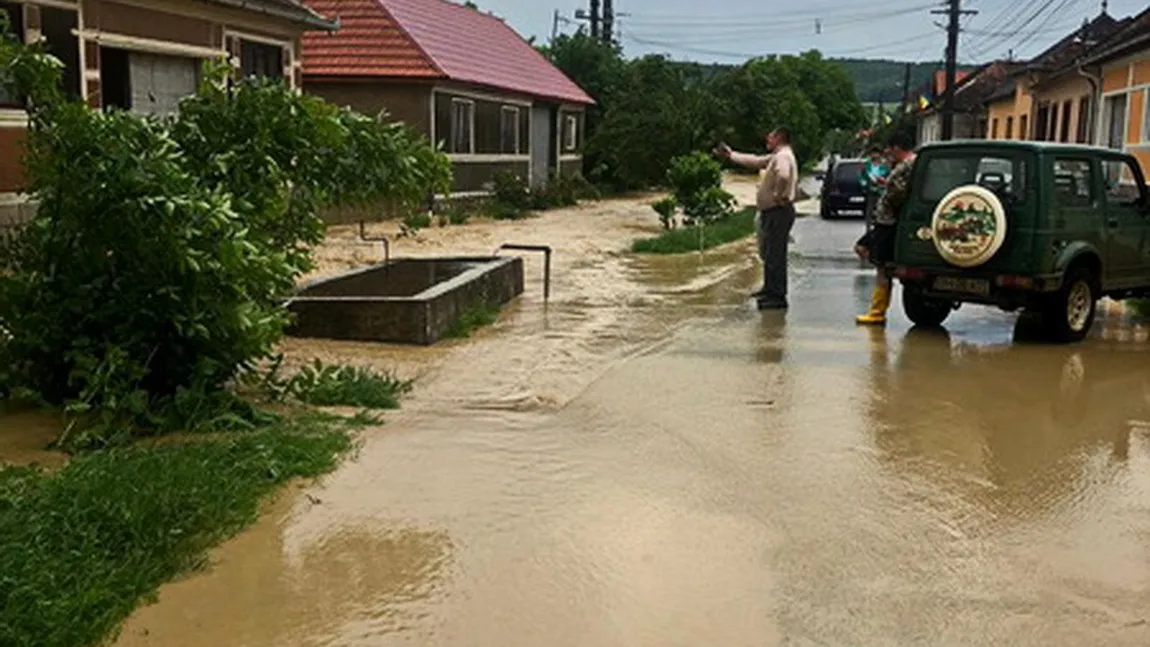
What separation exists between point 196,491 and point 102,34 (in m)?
10.7

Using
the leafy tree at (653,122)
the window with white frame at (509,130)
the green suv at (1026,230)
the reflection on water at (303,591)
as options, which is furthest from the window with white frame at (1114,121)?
the reflection on water at (303,591)

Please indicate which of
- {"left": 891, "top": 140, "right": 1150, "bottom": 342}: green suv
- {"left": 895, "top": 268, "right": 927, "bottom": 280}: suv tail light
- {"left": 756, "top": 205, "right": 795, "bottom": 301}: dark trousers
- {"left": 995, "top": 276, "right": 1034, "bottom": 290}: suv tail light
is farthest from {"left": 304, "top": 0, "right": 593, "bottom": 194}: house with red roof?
{"left": 995, "top": 276, "right": 1034, "bottom": 290}: suv tail light

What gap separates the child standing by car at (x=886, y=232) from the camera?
1166cm

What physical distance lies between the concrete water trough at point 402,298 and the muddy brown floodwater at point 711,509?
33 cm

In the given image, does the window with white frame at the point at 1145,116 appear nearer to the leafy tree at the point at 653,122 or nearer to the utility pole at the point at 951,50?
the leafy tree at the point at 653,122

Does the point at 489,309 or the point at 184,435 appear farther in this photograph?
the point at 489,309

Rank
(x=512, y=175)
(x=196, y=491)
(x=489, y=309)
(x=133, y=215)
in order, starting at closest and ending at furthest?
(x=196, y=491), (x=133, y=215), (x=489, y=309), (x=512, y=175)

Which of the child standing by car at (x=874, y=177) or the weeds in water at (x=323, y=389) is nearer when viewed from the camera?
the weeds in water at (x=323, y=389)

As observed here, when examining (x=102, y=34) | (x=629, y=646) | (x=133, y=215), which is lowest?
(x=629, y=646)

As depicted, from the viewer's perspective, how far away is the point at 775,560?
5.25 meters

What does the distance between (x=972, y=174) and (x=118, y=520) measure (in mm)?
8484

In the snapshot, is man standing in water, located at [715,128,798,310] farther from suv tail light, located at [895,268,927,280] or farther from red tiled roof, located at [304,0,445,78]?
red tiled roof, located at [304,0,445,78]

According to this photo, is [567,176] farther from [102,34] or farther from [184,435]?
[184,435]

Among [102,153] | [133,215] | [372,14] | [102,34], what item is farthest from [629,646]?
[372,14]
